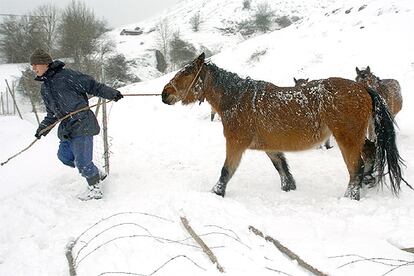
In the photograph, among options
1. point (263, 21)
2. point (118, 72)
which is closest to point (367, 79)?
point (118, 72)

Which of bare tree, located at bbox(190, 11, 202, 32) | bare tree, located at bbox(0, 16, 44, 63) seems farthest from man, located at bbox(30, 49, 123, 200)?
bare tree, located at bbox(190, 11, 202, 32)

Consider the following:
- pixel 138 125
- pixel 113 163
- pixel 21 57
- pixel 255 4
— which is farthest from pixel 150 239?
→ pixel 255 4

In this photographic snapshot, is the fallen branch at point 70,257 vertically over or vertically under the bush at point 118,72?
under

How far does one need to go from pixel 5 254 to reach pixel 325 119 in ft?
12.9

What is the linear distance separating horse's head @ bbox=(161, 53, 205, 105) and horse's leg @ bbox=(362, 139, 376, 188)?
2.48 metres

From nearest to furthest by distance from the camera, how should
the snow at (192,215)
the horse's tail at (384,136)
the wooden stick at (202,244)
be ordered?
the wooden stick at (202,244) → the snow at (192,215) → the horse's tail at (384,136)

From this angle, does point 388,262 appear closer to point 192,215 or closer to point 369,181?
point 192,215

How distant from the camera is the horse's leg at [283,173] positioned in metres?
5.46

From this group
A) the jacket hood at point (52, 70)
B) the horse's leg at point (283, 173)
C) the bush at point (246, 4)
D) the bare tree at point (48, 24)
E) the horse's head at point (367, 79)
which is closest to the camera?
the jacket hood at point (52, 70)

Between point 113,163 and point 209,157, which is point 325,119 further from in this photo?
point 113,163

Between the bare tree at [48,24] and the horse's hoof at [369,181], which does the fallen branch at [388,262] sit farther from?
the bare tree at [48,24]

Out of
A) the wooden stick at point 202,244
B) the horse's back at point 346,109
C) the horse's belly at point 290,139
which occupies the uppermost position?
the horse's back at point 346,109

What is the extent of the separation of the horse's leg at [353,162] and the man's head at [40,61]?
12.9ft

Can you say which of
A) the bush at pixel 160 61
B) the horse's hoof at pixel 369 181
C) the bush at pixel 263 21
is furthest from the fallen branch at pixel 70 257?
the bush at pixel 263 21
